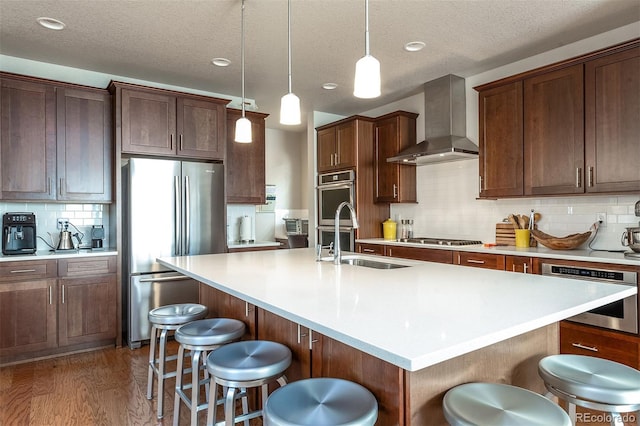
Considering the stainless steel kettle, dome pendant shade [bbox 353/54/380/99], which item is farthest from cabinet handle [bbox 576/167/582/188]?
the stainless steel kettle

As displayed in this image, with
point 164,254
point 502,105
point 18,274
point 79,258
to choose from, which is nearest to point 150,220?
point 164,254

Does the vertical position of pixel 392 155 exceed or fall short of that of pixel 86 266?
it exceeds it

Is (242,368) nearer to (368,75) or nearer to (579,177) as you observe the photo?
(368,75)

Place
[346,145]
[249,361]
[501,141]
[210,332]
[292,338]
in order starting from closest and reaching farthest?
[249,361] → [292,338] → [210,332] → [501,141] → [346,145]

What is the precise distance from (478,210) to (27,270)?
415cm

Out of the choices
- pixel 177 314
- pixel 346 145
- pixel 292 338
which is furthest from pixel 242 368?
pixel 346 145

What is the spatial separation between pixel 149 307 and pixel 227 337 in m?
2.01

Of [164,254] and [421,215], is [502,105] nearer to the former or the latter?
[421,215]

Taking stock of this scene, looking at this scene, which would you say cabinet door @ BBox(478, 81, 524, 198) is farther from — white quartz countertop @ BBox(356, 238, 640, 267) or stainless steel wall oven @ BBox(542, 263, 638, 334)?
stainless steel wall oven @ BBox(542, 263, 638, 334)

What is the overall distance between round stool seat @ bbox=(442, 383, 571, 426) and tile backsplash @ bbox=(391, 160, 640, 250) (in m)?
2.46

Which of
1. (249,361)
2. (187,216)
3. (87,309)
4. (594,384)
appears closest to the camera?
(594,384)

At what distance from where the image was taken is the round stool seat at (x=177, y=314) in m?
2.24

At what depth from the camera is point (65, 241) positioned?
3604mm

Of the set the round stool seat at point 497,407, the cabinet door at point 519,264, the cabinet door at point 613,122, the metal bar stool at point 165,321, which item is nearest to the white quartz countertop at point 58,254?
the metal bar stool at point 165,321
